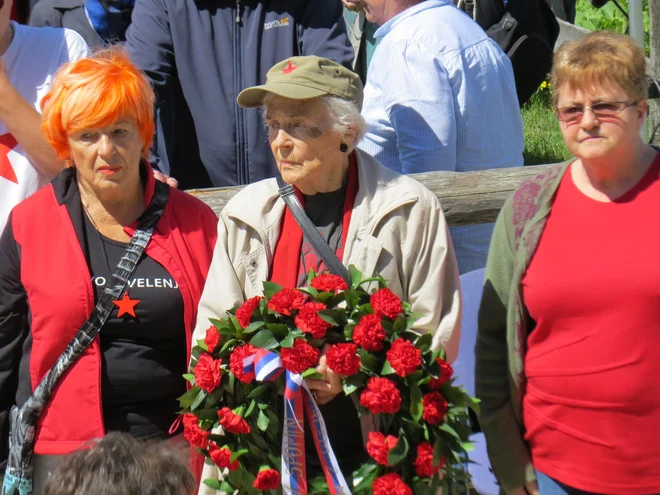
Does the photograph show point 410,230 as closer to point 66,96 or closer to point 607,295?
point 607,295

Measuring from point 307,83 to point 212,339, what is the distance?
811 mm

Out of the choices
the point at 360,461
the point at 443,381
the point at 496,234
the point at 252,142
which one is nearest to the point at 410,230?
the point at 496,234

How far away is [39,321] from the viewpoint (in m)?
3.09

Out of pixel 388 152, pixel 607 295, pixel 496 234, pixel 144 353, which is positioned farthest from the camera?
pixel 388 152

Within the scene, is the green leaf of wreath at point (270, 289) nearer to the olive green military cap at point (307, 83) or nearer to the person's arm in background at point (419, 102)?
the olive green military cap at point (307, 83)

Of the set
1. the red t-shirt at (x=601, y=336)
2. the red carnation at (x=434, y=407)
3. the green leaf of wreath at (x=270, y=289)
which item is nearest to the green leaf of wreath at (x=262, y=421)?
the green leaf of wreath at (x=270, y=289)

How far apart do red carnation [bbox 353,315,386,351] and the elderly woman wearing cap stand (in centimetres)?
22

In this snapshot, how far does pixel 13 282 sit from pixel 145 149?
0.61m

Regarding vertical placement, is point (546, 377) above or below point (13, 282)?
below

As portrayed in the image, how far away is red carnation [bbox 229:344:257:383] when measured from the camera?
267 cm

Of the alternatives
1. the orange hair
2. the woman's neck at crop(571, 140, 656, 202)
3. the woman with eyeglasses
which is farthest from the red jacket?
the woman's neck at crop(571, 140, 656, 202)

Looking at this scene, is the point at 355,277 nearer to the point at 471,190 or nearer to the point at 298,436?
the point at 298,436

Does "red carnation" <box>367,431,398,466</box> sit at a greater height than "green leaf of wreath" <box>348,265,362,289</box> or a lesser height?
lesser

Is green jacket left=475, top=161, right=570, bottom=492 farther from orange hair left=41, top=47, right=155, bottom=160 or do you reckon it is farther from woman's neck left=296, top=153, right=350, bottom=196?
orange hair left=41, top=47, right=155, bottom=160
